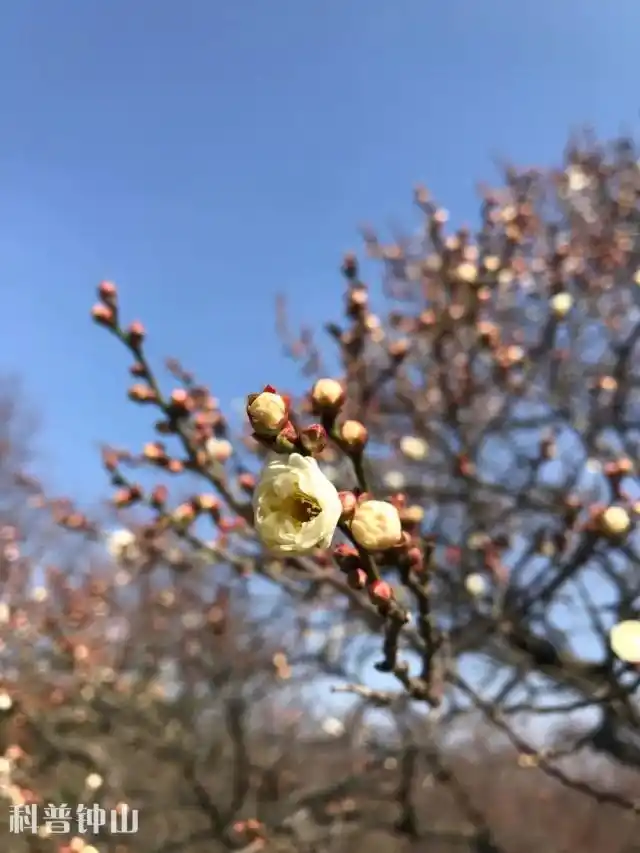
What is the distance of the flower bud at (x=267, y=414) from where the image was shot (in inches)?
44.4

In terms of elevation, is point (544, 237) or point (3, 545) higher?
point (544, 237)

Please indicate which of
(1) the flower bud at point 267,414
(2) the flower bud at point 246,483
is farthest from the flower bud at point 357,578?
(2) the flower bud at point 246,483

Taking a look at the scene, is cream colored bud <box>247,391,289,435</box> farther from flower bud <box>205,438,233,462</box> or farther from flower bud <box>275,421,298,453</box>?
flower bud <box>205,438,233,462</box>

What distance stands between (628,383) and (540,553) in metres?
1.22

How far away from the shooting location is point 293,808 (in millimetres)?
4363

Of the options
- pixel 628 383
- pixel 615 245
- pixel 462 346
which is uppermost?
pixel 615 245

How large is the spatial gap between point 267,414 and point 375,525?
27 centimetres

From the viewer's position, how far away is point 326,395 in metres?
1.35

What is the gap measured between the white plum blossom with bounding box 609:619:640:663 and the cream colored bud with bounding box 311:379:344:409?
106 cm

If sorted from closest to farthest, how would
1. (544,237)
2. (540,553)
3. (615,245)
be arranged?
(540,553) → (615,245) → (544,237)

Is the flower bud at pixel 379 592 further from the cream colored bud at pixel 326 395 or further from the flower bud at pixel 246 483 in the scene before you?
the flower bud at pixel 246 483

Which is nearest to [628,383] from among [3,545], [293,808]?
[293,808]

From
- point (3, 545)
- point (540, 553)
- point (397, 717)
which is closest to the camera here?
point (540, 553)

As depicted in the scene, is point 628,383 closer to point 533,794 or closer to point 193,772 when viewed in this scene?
point 193,772
